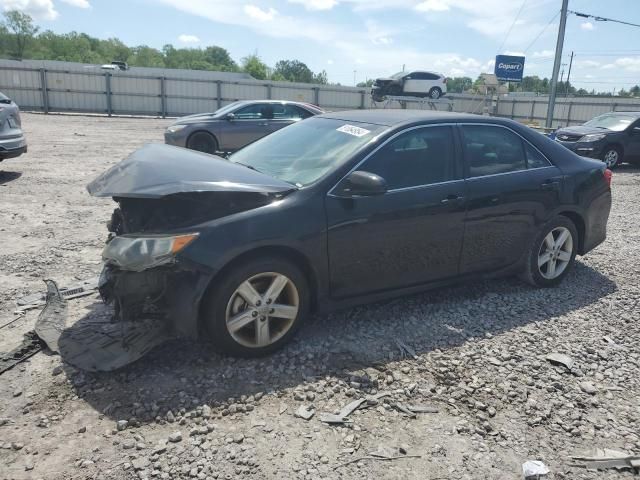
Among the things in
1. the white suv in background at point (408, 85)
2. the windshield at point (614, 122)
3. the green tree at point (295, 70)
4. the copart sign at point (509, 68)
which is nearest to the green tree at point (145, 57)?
the green tree at point (295, 70)

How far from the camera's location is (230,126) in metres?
12.8

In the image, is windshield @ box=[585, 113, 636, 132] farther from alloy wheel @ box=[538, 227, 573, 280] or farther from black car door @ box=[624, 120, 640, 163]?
alloy wheel @ box=[538, 227, 573, 280]

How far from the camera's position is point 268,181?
3645 millimetres

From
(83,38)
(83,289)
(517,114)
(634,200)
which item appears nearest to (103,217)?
(83,289)

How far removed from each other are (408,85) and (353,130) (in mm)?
26631

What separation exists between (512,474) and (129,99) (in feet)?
101

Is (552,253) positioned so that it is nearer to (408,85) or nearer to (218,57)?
(408,85)

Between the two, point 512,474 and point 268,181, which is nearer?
point 512,474

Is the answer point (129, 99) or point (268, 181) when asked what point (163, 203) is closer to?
point (268, 181)

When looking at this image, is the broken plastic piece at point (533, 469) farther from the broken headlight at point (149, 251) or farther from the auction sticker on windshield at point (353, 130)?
the auction sticker on windshield at point (353, 130)

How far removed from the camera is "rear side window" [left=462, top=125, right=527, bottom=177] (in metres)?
4.40

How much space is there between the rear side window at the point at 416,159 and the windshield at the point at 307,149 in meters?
0.18

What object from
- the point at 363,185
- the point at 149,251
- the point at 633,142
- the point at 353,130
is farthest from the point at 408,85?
the point at 149,251

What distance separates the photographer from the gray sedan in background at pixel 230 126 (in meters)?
12.6
